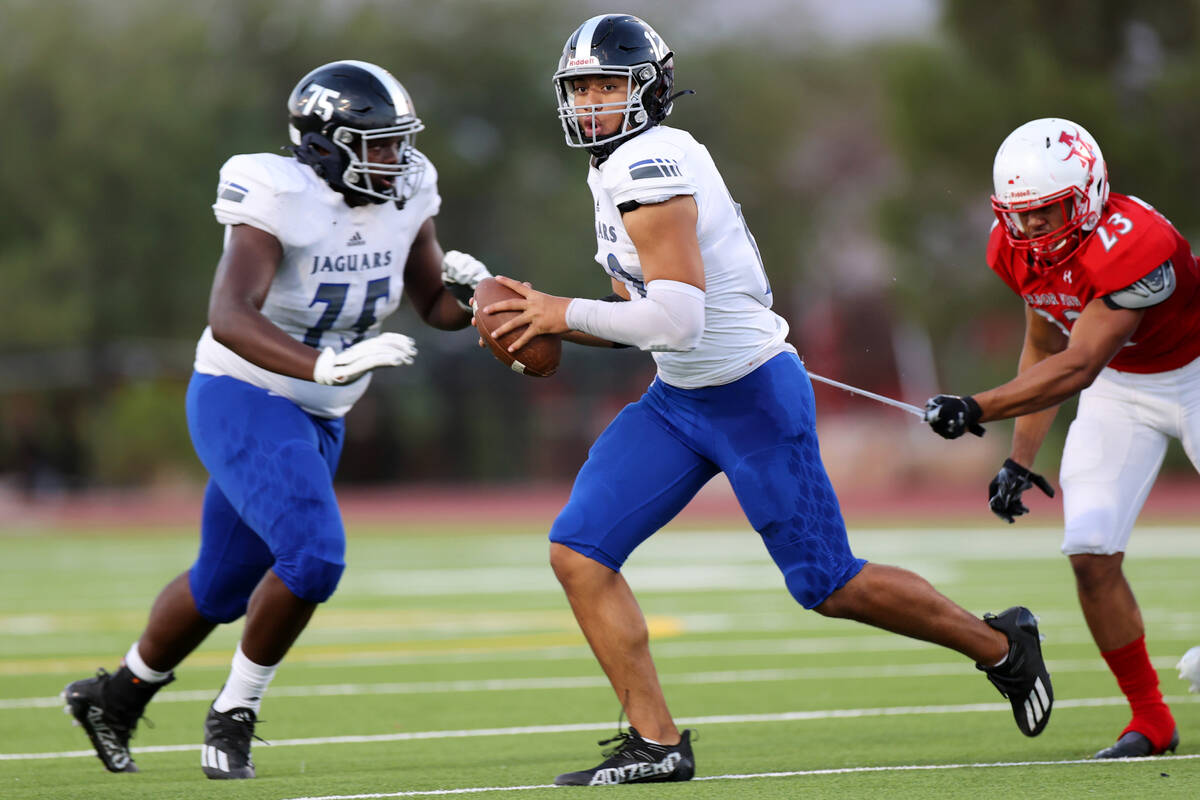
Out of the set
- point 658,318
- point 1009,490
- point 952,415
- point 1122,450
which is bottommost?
point 1009,490

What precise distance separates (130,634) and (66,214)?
2327 centimetres

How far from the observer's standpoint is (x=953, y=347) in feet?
82.9

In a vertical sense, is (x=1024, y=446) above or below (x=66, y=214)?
above

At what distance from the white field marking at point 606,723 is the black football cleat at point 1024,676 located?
1.22 meters

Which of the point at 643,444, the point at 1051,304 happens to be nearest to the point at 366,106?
the point at 643,444

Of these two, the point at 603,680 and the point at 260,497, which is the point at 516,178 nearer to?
the point at 603,680

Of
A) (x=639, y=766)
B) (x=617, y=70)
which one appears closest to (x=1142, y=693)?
(x=639, y=766)

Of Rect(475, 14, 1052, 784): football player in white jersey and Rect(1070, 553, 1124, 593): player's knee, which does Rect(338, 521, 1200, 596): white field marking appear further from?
Rect(475, 14, 1052, 784): football player in white jersey

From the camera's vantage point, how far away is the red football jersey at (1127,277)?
178 inches

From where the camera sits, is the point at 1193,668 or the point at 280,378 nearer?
the point at 1193,668

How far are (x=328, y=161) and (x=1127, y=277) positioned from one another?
2.28 m

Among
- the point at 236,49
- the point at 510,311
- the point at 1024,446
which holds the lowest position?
the point at 236,49

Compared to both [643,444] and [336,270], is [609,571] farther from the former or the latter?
[336,270]

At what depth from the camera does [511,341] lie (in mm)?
4191
